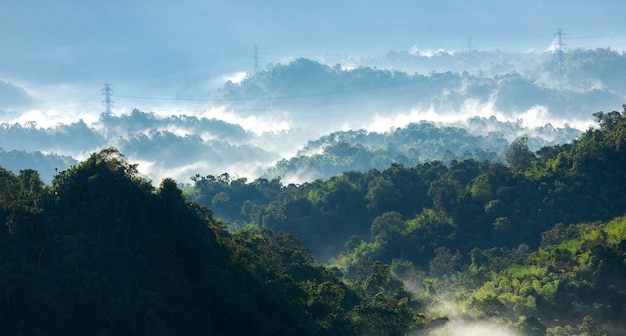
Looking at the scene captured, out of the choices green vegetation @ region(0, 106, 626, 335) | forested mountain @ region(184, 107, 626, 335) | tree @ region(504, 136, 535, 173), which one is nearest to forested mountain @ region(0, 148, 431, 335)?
green vegetation @ region(0, 106, 626, 335)

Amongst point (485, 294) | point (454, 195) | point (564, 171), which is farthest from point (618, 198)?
point (485, 294)

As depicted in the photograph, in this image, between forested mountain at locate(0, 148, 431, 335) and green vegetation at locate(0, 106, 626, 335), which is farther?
green vegetation at locate(0, 106, 626, 335)

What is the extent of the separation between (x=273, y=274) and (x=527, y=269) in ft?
71.3

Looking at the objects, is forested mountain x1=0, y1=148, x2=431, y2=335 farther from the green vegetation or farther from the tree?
the tree

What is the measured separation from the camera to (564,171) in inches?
3484

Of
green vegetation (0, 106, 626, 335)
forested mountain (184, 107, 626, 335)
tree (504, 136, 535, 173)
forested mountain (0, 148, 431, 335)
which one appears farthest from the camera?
tree (504, 136, 535, 173)

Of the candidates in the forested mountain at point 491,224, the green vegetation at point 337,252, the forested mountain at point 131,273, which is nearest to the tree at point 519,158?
the forested mountain at point 491,224

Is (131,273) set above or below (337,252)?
below

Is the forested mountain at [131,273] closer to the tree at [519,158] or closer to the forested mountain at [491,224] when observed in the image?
the forested mountain at [491,224]

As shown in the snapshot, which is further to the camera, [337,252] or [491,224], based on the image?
[337,252]

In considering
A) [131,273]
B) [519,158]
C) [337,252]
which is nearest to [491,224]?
[519,158]

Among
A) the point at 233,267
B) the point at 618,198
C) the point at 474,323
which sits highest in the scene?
the point at 618,198

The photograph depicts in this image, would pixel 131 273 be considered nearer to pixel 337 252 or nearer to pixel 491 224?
pixel 491 224

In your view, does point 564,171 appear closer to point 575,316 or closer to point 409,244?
point 409,244
